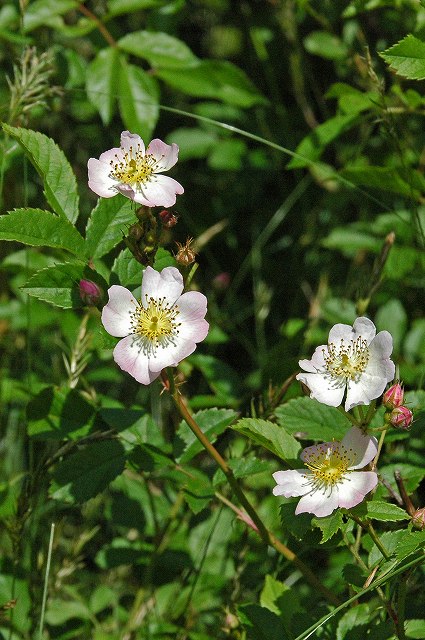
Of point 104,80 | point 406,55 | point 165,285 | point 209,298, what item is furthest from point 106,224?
point 209,298

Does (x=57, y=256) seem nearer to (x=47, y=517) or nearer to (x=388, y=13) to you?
(x=47, y=517)

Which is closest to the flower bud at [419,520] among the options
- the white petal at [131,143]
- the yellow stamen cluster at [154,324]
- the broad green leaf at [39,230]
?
the yellow stamen cluster at [154,324]

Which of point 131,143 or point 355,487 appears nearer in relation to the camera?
point 355,487

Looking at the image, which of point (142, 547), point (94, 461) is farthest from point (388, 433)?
point (142, 547)

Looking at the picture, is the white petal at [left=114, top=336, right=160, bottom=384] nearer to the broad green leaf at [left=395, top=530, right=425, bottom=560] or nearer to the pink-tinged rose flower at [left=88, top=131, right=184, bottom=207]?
the pink-tinged rose flower at [left=88, top=131, right=184, bottom=207]

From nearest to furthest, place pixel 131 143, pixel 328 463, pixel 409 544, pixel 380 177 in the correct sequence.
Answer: pixel 409 544
pixel 328 463
pixel 131 143
pixel 380 177

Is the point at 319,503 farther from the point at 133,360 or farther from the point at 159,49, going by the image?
the point at 159,49

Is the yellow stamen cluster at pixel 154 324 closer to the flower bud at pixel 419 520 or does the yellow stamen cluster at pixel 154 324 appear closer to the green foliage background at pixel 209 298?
the green foliage background at pixel 209 298

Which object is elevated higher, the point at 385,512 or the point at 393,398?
the point at 393,398
